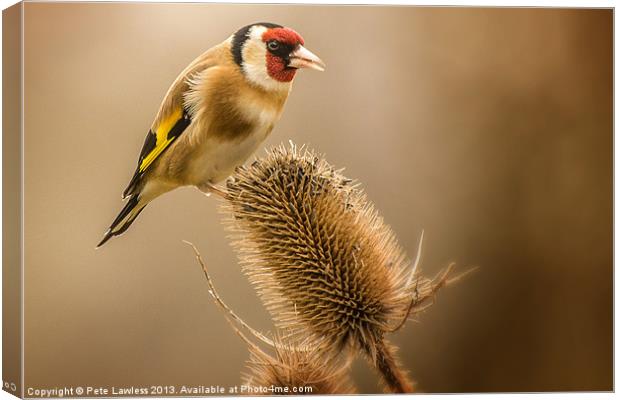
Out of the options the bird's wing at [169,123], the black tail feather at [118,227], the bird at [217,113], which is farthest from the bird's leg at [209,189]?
the black tail feather at [118,227]

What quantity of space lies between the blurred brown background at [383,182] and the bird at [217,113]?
6 cm

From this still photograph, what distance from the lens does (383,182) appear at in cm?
477

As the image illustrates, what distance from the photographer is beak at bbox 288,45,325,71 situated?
15.2ft

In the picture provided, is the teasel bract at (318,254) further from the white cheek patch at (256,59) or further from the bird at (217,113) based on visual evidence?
the white cheek patch at (256,59)

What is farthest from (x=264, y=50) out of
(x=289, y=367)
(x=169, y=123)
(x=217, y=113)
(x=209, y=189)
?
(x=289, y=367)

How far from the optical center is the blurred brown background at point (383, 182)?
4.54 metres

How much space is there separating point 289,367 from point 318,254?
55 centimetres

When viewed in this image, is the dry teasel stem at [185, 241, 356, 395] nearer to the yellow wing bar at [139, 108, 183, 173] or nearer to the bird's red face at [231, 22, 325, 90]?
the yellow wing bar at [139, 108, 183, 173]

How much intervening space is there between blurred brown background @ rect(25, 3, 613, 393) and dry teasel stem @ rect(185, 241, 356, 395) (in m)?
0.09

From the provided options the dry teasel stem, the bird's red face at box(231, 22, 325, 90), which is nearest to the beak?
the bird's red face at box(231, 22, 325, 90)

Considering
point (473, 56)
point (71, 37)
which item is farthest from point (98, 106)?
point (473, 56)

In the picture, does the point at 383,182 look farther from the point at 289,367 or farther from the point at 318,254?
the point at 289,367

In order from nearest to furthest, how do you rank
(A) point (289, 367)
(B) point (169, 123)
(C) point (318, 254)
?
1. (C) point (318, 254)
2. (A) point (289, 367)
3. (B) point (169, 123)

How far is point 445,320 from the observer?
15.9 feet
